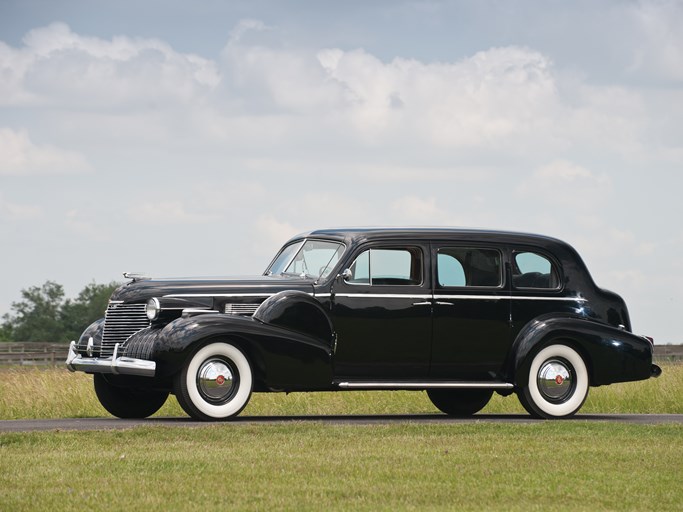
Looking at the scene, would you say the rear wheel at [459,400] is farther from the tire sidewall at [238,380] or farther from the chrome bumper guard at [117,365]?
the chrome bumper guard at [117,365]

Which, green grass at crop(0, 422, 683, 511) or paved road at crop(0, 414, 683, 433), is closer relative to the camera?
green grass at crop(0, 422, 683, 511)

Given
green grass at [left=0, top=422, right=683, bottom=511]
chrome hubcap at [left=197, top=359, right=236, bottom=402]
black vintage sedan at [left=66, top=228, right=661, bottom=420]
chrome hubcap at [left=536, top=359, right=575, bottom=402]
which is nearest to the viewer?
green grass at [left=0, top=422, right=683, bottom=511]

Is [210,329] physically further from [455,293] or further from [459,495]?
[459,495]

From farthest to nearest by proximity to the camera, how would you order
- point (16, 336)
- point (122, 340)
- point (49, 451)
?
point (16, 336) < point (122, 340) < point (49, 451)

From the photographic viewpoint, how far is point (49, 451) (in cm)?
1139

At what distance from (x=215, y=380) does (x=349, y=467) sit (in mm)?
4051

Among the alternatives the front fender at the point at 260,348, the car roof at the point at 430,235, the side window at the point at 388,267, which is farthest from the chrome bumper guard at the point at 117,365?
the car roof at the point at 430,235

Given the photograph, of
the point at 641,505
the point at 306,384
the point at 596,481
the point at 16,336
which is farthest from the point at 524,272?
the point at 16,336

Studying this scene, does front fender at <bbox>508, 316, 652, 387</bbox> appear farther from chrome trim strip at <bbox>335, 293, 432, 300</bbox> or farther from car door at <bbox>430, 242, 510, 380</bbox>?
chrome trim strip at <bbox>335, 293, 432, 300</bbox>

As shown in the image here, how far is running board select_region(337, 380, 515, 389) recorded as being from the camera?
1457cm

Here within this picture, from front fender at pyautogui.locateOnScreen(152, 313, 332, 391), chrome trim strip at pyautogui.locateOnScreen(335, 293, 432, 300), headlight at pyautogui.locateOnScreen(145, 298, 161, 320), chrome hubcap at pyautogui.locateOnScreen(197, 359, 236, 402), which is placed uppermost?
chrome trim strip at pyautogui.locateOnScreen(335, 293, 432, 300)

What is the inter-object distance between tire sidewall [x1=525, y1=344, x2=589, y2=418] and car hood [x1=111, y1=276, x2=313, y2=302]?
9.36ft

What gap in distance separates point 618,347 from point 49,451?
23.7 feet

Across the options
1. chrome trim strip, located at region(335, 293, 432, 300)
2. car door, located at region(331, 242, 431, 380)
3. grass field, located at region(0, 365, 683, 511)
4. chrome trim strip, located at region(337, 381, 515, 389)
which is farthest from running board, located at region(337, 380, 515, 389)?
grass field, located at region(0, 365, 683, 511)
